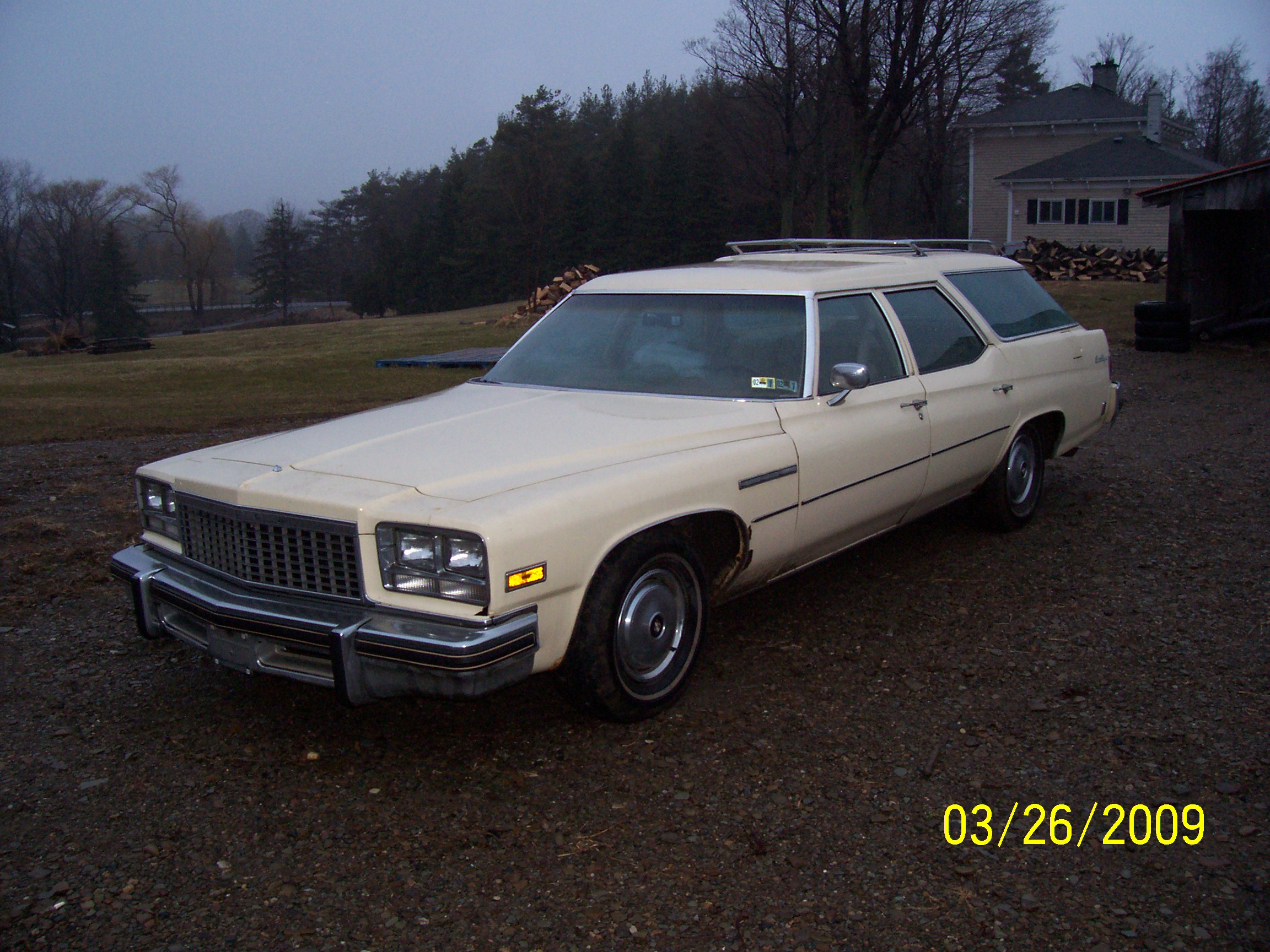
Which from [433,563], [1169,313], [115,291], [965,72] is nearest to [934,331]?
[433,563]

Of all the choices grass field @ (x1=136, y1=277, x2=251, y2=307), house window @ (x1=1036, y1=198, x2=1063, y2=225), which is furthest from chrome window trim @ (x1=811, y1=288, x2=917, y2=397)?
grass field @ (x1=136, y1=277, x2=251, y2=307)

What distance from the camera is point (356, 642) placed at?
124 inches

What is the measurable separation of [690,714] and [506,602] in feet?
3.48

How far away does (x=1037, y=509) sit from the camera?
6.56 m

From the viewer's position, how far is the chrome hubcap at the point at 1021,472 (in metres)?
5.93

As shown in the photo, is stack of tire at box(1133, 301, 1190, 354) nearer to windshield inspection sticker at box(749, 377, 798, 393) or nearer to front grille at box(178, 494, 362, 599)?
windshield inspection sticker at box(749, 377, 798, 393)

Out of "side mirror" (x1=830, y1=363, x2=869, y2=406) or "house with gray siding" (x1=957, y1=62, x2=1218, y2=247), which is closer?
"side mirror" (x1=830, y1=363, x2=869, y2=406)

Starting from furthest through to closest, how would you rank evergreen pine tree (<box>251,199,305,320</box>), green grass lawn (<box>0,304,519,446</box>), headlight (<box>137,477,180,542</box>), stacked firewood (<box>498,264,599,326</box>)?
evergreen pine tree (<box>251,199,305,320</box>), stacked firewood (<box>498,264,599,326</box>), green grass lawn (<box>0,304,519,446</box>), headlight (<box>137,477,180,542</box>)

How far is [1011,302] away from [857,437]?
2.22 m

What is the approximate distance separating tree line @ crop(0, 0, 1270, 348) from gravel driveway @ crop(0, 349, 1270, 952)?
2527 centimetres

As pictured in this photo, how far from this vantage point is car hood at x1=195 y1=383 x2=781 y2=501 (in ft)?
11.4

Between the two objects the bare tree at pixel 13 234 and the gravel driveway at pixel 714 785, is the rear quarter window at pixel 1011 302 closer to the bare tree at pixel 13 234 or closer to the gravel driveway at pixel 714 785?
the gravel driveway at pixel 714 785

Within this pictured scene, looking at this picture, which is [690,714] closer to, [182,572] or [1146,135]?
[182,572]
